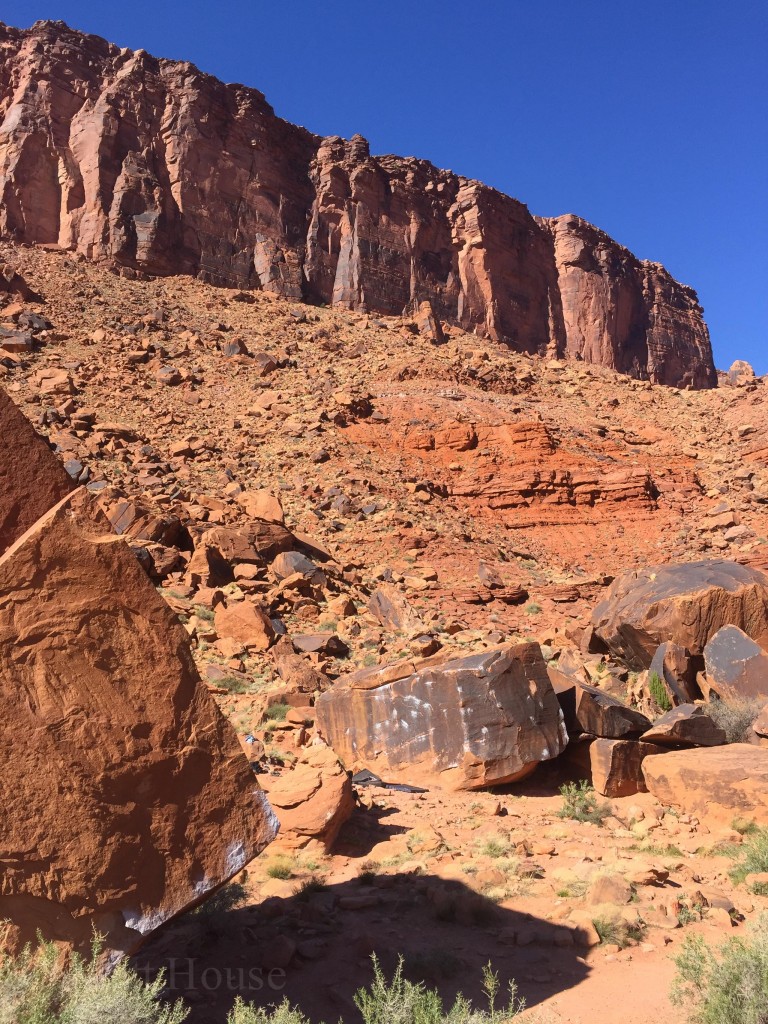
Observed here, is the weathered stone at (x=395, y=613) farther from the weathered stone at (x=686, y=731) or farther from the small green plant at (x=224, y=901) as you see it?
the small green plant at (x=224, y=901)

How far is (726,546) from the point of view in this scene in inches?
877

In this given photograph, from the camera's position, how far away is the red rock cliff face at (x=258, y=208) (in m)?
41.9

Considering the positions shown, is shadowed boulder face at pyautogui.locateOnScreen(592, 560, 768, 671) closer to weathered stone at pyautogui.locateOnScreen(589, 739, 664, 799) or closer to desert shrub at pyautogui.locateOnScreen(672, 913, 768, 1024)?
weathered stone at pyautogui.locateOnScreen(589, 739, 664, 799)

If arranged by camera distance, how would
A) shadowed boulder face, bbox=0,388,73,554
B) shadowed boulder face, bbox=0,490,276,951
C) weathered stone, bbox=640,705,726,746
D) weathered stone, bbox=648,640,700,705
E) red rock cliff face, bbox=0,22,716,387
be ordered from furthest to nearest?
red rock cliff face, bbox=0,22,716,387 < weathered stone, bbox=648,640,700,705 < weathered stone, bbox=640,705,726,746 < shadowed boulder face, bbox=0,388,73,554 < shadowed boulder face, bbox=0,490,276,951

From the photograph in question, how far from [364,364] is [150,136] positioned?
24816mm

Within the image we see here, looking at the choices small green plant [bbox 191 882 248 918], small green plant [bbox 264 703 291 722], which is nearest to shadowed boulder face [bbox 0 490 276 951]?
small green plant [bbox 191 882 248 918]

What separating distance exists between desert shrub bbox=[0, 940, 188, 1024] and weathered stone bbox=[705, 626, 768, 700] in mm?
8913

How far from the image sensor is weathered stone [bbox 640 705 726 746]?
8.59m

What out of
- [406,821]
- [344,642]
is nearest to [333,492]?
[344,642]

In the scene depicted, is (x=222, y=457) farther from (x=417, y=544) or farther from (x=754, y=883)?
(x=754, y=883)

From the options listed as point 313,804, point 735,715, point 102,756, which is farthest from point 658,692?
point 102,756

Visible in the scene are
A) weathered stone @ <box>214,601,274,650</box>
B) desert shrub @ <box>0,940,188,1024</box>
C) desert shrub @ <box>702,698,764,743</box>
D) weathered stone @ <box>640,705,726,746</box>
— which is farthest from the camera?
weathered stone @ <box>214,601,274,650</box>

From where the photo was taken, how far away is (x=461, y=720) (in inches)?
332

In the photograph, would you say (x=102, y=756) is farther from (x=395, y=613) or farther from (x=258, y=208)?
(x=258, y=208)
